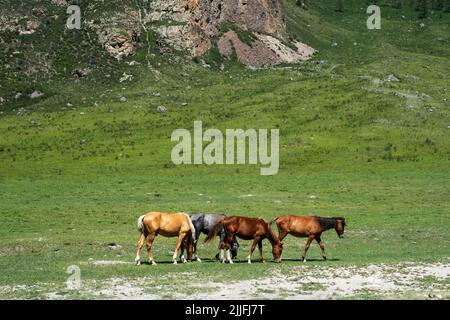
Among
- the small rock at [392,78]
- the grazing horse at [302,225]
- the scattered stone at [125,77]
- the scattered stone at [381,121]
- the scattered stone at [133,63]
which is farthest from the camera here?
the scattered stone at [133,63]

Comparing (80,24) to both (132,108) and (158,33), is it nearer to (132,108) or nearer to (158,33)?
(158,33)

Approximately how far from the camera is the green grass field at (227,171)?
27281 millimetres

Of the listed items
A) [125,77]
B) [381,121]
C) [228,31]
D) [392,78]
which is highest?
[228,31]

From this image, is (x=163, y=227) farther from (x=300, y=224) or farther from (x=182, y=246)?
(x=300, y=224)

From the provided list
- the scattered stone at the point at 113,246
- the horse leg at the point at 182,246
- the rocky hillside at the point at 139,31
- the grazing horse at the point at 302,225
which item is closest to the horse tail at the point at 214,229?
the horse leg at the point at 182,246

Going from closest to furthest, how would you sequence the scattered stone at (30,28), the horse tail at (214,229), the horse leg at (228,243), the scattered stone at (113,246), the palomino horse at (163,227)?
the palomino horse at (163,227), the horse leg at (228,243), the horse tail at (214,229), the scattered stone at (113,246), the scattered stone at (30,28)

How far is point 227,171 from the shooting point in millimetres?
67250

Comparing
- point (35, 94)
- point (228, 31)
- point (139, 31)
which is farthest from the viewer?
point (228, 31)

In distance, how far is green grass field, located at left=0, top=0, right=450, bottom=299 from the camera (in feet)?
89.5

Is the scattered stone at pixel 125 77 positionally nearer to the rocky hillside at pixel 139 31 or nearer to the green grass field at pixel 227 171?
the green grass field at pixel 227 171

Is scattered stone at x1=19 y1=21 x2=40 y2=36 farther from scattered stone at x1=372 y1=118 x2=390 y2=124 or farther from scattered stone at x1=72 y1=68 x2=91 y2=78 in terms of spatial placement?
scattered stone at x1=372 y1=118 x2=390 y2=124

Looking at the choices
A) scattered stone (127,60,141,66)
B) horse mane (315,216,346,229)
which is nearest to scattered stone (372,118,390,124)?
scattered stone (127,60,141,66)

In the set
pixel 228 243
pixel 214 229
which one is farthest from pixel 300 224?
pixel 214 229

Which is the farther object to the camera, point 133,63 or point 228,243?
point 133,63
